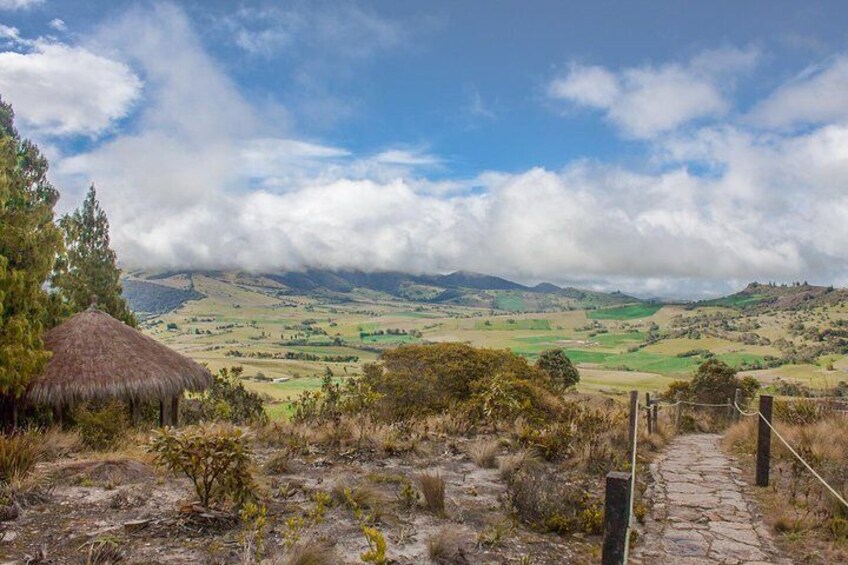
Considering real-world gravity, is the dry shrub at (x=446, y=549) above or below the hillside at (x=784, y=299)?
below

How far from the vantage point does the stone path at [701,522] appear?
5.75 metres

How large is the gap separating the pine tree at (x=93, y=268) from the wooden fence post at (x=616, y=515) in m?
22.1

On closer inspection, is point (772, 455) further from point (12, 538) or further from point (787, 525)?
point (12, 538)

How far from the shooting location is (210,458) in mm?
6043

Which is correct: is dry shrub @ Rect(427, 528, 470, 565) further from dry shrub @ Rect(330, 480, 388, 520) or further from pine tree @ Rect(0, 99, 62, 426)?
pine tree @ Rect(0, 99, 62, 426)

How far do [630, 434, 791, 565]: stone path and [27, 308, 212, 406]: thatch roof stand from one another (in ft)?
39.5

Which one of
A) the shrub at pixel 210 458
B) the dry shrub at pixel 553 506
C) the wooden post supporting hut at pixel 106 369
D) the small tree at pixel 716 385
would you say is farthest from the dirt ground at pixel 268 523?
the small tree at pixel 716 385

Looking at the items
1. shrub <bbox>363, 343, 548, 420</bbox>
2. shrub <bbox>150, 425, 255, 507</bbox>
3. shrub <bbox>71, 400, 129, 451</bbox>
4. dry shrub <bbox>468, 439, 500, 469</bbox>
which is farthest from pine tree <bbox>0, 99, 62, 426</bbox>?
dry shrub <bbox>468, 439, 500, 469</bbox>

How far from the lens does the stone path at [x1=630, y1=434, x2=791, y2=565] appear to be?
575cm

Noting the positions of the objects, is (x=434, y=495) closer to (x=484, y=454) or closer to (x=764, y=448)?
(x=484, y=454)

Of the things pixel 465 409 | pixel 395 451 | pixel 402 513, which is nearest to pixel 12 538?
pixel 402 513

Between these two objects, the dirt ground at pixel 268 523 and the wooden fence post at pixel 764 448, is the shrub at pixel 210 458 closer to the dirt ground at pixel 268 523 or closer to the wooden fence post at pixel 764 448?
the dirt ground at pixel 268 523

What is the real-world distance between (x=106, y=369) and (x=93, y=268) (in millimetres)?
11009

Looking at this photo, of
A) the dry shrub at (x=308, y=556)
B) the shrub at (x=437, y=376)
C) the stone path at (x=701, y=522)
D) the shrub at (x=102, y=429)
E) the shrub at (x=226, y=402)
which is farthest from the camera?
the shrub at (x=226, y=402)
